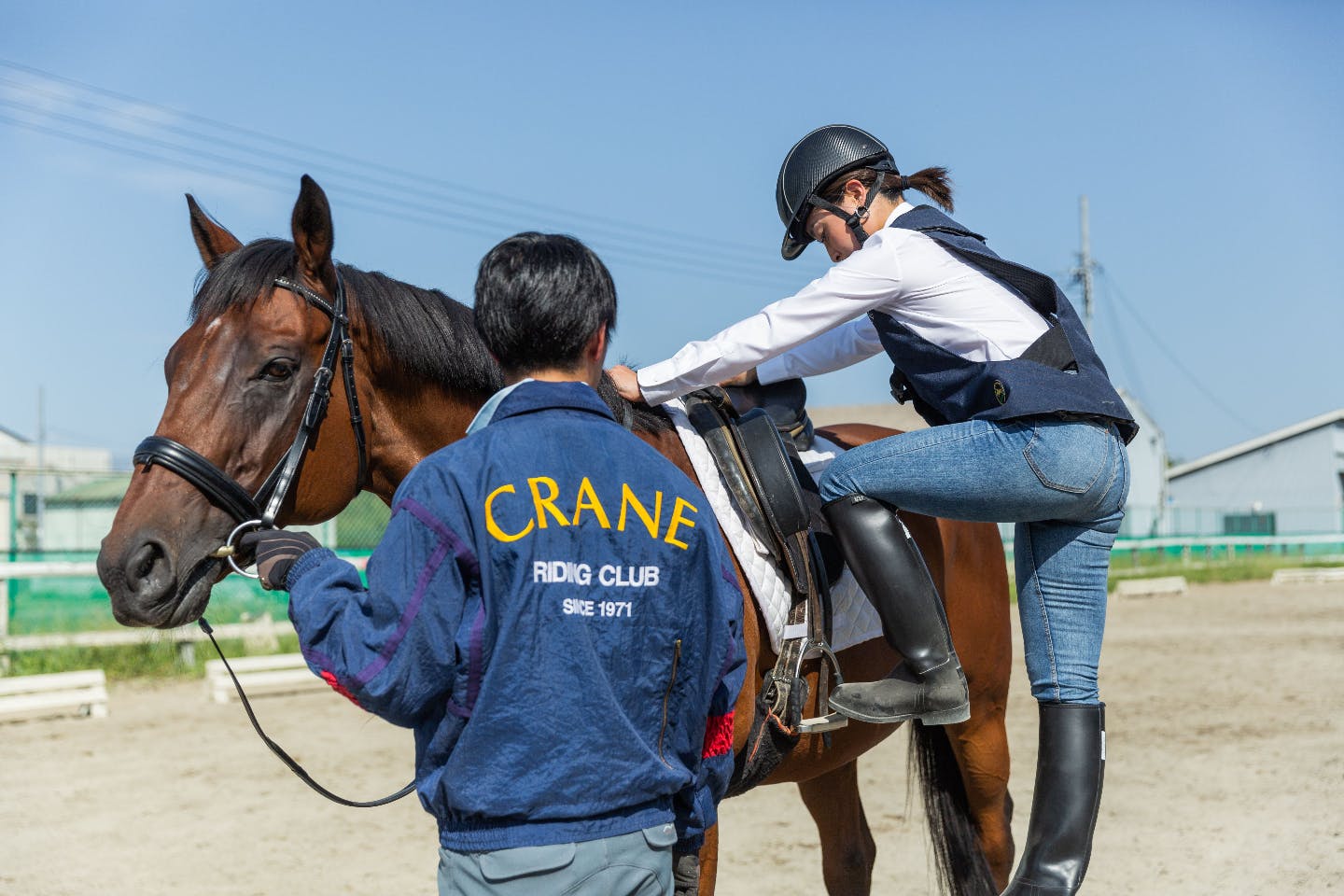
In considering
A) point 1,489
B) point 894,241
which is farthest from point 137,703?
point 894,241

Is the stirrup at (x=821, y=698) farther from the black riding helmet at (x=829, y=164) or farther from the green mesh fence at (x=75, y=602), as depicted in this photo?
the green mesh fence at (x=75, y=602)

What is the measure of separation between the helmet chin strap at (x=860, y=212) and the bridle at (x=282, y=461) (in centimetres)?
136

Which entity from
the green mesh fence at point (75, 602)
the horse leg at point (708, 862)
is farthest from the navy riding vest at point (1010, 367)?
the green mesh fence at point (75, 602)

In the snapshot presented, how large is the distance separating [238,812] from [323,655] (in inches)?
218

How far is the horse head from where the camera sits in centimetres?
233

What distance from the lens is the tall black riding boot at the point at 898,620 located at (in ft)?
9.50

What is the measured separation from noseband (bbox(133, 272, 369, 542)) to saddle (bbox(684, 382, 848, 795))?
0.99 metres

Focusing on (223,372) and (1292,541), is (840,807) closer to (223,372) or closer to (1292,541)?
(223,372)

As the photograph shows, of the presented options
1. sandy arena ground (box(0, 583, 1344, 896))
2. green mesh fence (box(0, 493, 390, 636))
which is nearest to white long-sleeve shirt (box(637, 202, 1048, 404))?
sandy arena ground (box(0, 583, 1344, 896))

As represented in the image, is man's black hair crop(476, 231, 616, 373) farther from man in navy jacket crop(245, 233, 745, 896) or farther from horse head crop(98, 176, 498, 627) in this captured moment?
horse head crop(98, 176, 498, 627)

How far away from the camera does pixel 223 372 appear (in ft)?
8.18

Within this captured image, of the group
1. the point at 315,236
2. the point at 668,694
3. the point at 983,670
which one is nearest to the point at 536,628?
the point at 668,694

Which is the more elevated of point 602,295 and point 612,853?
point 602,295

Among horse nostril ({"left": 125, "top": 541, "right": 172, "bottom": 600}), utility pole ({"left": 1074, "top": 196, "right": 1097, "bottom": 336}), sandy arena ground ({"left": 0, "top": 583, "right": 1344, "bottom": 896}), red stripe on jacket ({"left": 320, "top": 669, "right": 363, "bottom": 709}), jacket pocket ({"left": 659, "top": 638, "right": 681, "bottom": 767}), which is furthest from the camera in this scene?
utility pole ({"left": 1074, "top": 196, "right": 1097, "bottom": 336})
